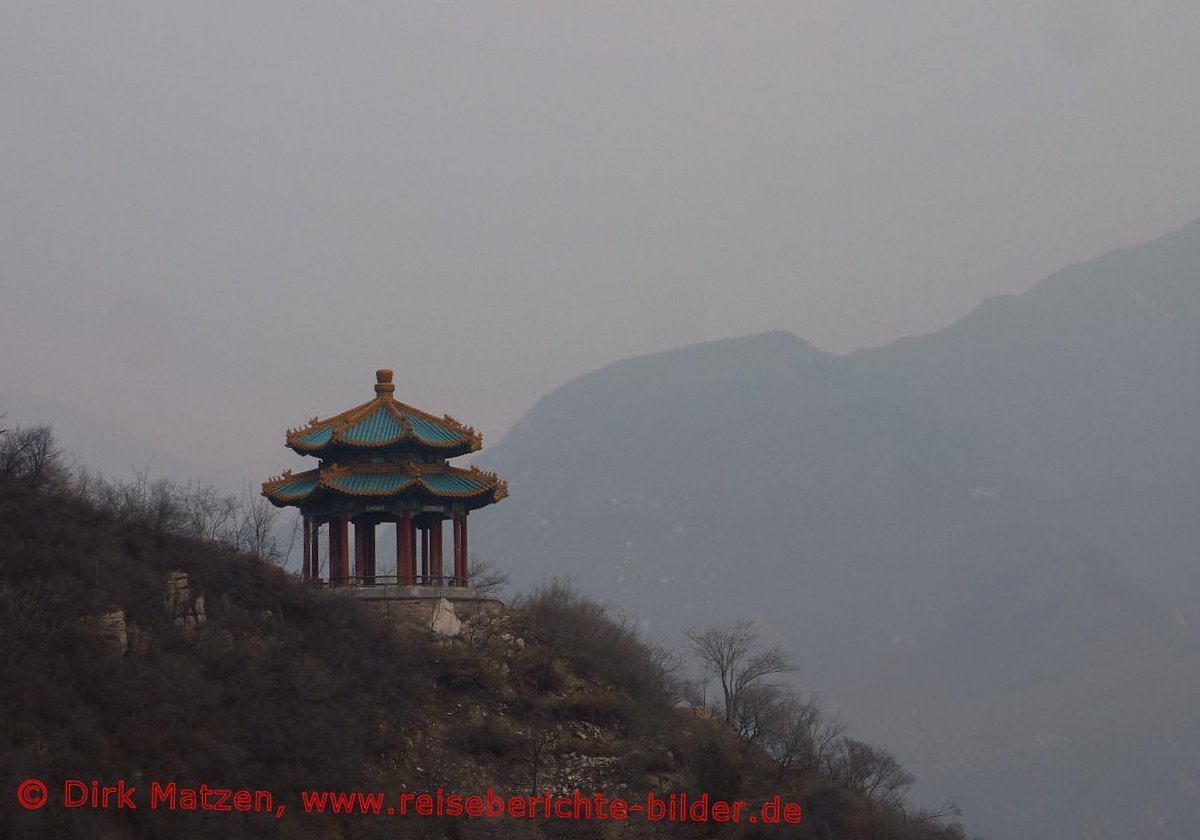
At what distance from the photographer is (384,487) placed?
38.1m

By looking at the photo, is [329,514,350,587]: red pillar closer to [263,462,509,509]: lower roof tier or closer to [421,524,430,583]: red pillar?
[263,462,509,509]: lower roof tier

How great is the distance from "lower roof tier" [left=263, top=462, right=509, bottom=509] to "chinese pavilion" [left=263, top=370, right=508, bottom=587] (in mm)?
24

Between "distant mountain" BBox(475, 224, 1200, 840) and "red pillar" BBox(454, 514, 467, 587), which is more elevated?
"distant mountain" BBox(475, 224, 1200, 840)

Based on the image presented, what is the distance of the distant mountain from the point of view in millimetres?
108625

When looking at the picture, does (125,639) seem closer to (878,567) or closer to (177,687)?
(177,687)

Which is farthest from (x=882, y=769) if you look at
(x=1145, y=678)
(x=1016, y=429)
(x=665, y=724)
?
(x=1016, y=429)

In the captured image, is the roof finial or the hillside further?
the roof finial

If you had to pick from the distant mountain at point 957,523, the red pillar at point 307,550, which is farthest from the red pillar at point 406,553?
the distant mountain at point 957,523

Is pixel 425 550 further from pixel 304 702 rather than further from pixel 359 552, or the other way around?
pixel 304 702

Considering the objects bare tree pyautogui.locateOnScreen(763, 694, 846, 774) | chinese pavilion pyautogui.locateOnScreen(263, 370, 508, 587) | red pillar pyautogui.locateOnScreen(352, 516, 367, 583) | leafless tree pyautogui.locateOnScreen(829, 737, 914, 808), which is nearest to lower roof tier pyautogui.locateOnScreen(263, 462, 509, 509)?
chinese pavilion pyautogui.locateOnScreen(263, 370, 508, 587)

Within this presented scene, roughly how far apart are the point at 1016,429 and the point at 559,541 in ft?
180

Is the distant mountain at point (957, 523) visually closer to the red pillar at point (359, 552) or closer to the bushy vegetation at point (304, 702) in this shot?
the bushy vegetation at point (304, 702)

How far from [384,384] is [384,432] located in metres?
1.99

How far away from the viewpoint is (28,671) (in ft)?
88.3
